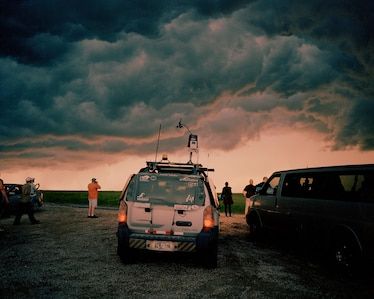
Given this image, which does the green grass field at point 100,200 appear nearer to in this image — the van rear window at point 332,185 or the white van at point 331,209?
the white van at point 331,209

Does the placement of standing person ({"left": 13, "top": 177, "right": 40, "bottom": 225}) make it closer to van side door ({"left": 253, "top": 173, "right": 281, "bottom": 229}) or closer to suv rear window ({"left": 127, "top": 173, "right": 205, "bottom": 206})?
suv rear window ({"left": 127, "top": 173, "right": 205, "bottom": 206})

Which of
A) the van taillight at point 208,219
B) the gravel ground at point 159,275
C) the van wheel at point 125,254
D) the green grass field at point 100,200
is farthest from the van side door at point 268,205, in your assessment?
the green grass field at point 100,200

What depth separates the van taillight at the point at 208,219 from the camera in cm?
671

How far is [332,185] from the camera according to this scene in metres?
7.29

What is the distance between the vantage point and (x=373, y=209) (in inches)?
235

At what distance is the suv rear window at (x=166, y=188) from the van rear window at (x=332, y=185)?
263 centimetres

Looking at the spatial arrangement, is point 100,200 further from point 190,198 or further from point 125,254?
point 190,198

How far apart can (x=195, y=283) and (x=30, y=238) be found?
250 inches

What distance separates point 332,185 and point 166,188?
3375 millimetres

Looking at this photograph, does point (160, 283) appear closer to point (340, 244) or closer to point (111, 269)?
point (111, 269)

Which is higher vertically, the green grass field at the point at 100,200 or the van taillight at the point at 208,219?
the van taillight at the point at 208,219

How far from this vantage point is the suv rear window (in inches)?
275

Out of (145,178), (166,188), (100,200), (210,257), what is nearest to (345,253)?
(210,257)

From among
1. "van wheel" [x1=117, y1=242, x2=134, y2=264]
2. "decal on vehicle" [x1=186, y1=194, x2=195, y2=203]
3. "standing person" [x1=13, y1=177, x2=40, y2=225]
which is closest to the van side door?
"decal on vehicle" [x1=186, y1=194, x2=195, y2=203]
